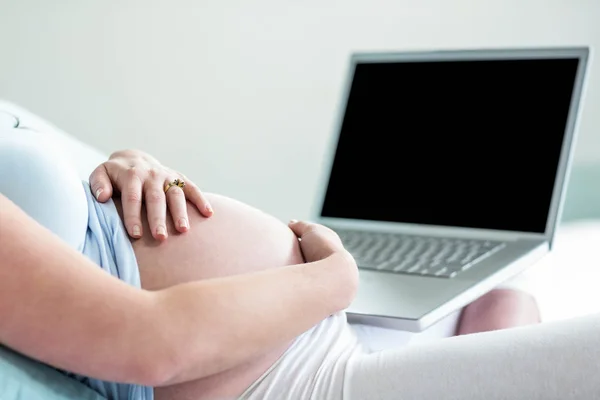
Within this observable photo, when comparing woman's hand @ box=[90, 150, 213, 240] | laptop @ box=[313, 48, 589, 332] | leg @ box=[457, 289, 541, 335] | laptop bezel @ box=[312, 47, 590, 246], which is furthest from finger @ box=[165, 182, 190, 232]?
laptop bezel @ box=[312, 47, 590, 246]

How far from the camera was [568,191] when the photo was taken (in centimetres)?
179

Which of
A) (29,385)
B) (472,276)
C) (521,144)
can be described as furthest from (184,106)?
(29,385)

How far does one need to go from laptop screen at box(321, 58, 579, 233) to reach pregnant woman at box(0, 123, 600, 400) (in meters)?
0.57

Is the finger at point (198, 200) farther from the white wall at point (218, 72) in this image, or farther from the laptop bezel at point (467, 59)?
the white wall at point (218, 72)

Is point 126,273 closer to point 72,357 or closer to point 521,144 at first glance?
point 72,357

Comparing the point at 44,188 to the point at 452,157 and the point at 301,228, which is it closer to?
the point at 301,228

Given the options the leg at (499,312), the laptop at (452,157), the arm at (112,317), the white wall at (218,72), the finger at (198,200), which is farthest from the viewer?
the white wall at (218,72)

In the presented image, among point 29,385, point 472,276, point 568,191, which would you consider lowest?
point 29,385

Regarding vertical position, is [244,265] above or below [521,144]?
below

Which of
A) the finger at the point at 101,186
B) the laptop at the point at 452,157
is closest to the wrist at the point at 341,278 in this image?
the finger at the point at 101,186

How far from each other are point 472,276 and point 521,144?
0.39 meters

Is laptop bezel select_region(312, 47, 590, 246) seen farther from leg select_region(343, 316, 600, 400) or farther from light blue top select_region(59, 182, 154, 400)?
light blue top select_region(59, 182, 154, 400)

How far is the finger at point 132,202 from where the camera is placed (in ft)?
2.60

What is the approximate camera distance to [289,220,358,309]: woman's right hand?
0.81 m
